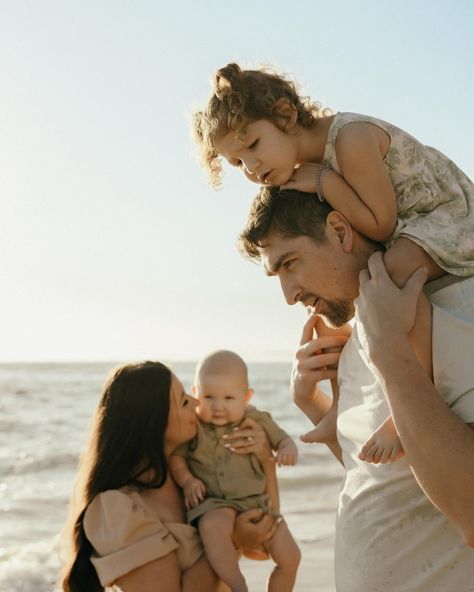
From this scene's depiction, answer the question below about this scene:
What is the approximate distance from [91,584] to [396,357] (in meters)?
1.94

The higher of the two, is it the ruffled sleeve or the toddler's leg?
the toddler's leg

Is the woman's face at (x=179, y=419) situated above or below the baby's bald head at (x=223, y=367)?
below

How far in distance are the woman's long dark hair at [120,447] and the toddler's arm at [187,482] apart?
0.38 ft

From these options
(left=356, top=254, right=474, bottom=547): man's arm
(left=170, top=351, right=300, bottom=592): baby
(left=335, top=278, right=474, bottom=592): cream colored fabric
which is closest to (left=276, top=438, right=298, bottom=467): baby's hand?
(left=170, top=351, right=300, bottom=592): baby

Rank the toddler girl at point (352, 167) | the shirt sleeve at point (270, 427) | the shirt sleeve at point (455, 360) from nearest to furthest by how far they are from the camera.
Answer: the shirt sleeve at point (455, 360)
the toddler girl at point (352, 167)
the shirt sleeve at point (270, 427)

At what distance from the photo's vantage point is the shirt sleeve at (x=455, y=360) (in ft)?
7.92

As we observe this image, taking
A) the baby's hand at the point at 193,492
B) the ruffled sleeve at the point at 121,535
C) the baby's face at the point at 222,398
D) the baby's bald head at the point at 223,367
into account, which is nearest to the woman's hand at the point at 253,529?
the baby's hand at the point at 193,492

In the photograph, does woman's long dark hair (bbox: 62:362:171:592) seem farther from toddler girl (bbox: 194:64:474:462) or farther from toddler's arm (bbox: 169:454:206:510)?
toddler girl (bbox: 194:64:474:462)

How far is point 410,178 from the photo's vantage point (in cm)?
325

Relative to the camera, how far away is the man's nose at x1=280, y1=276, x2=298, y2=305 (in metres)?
3.16

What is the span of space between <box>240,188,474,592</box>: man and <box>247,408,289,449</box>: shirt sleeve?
3.62 feet

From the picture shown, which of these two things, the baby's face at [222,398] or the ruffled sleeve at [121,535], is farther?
the baby's face at [222,398]

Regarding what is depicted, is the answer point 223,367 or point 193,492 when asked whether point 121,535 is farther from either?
point 223,367

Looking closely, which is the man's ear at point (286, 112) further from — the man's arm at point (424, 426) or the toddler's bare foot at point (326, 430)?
the man's arm at point (424, 426)
